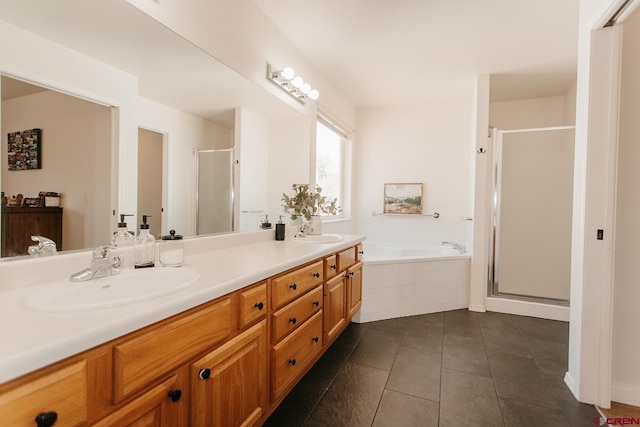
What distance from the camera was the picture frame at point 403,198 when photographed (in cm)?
393

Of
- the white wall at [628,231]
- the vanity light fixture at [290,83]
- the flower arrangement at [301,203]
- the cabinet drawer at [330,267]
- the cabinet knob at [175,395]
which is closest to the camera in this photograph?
the cabinet knob at [175,395]

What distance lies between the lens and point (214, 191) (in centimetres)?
180

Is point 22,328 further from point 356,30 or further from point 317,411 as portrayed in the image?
point 356,30

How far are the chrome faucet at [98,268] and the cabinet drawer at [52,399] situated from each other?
486 mm

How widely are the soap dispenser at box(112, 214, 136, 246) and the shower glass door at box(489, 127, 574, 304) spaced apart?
10.5 feet

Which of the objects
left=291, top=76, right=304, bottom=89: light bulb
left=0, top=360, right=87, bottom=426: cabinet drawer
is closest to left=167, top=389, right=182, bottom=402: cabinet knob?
left=0, top=360, right=87, bottom=426: cabinet drawer

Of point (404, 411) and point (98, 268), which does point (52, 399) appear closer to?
point (98, 268)

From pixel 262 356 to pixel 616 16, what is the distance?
2.36 metres

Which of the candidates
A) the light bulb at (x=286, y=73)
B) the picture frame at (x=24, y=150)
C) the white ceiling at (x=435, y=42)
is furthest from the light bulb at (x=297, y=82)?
the picture frame at (x=24, y=150)

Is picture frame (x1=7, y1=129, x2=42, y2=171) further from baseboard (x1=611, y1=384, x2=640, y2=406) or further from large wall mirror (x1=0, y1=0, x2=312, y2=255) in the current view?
baseboard (x1=611, y1=384, x2=640, y2=406)

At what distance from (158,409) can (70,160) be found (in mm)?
905

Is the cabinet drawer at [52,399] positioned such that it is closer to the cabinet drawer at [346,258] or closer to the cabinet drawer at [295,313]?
the cabinet drawer at [295,313]

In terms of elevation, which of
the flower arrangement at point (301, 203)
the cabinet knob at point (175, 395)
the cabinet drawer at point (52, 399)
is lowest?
the cabinet knob at point (175, 395)

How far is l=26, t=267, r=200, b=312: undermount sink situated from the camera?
0.77 meters
